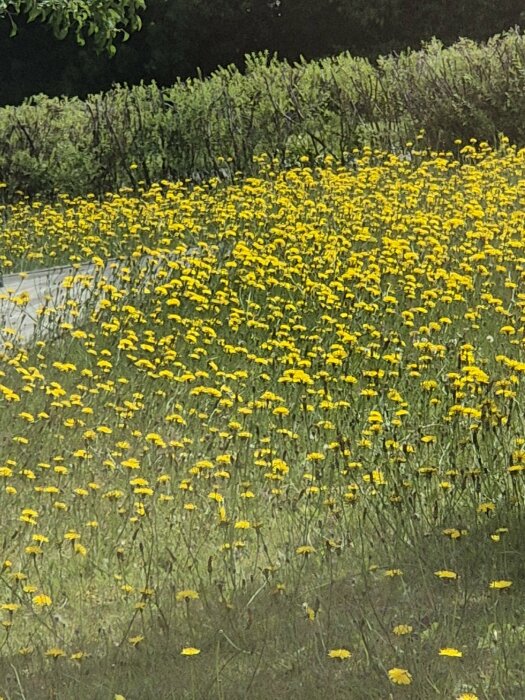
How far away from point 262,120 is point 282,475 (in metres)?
8.94

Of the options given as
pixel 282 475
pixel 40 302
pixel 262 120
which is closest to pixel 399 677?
pixel 282 475

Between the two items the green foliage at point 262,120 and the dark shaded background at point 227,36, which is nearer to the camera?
the green foliage at point 262,120

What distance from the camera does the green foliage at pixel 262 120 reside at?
12.9 meters

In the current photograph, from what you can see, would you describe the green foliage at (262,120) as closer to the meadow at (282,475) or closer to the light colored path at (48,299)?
the meadow at (282,475)

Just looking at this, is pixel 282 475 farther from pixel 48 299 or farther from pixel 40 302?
pixel 40 302

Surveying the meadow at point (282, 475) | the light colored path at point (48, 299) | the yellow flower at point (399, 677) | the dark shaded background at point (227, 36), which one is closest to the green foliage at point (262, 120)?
the meadow at point (282, 475)

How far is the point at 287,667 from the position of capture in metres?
3.33

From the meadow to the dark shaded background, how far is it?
18.3 metres

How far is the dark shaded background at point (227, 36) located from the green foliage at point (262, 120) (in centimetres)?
1353

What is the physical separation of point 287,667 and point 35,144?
10999mm

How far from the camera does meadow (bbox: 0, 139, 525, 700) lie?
3.39 meters

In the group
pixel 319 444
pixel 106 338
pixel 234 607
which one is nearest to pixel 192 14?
pixel 106 338

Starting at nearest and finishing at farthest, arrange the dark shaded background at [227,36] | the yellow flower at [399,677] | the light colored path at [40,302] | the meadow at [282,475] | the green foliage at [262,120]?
the yellow flower at [399,677] → the meadow at [282,475] → the light colored path at [40,302] → the green foliage at [262,120] → the dark shaded background at [227,36]

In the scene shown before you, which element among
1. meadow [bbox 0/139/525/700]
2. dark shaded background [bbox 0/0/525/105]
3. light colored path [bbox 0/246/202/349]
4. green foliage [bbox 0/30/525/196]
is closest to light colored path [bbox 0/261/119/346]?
light colored path [bbox 0/246/202/349]
